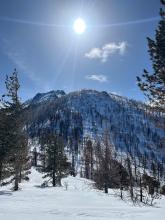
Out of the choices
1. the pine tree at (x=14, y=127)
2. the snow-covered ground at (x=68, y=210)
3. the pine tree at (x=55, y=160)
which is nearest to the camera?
the snow-covered ground at (x=68, y=210)

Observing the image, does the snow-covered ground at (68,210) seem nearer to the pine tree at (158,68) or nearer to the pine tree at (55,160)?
the pine tree at (158,68)

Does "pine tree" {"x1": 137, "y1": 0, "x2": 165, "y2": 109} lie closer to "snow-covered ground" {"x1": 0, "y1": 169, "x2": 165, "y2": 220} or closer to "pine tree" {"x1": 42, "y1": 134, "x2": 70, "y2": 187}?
"snow-covered ground" {"x1": 0, "y1": 169, "x2": 165, "y2": 220}

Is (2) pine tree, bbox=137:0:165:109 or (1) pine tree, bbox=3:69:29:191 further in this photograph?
(1) pine tree, bbox=3:69:29:191

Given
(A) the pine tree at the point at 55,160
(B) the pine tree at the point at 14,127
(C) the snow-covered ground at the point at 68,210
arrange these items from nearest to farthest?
(C) the snow-covered ground at the point at 68,210 → (B) the pine tree at the point at 14,127 → (A) the pine tree at the point at 55,160

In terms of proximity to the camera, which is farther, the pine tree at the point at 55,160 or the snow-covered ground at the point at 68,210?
the pine tree at the point at 55,160

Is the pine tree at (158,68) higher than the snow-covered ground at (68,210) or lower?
higher

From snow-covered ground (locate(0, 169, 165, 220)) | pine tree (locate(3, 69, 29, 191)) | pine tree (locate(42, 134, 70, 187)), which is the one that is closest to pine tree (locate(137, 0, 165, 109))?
snow-covered ground (locate(0, 169, 165, 220))

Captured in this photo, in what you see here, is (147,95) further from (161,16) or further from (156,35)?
(161,16)

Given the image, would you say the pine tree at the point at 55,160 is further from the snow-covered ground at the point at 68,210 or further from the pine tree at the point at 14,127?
the snow-covered ground at the point at 68,210

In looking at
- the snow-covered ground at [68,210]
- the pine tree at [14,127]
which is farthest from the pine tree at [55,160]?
the snow-covered ground at [68,210]

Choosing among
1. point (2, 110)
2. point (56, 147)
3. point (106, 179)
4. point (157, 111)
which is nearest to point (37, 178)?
point (56, 147)

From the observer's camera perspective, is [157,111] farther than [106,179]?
No

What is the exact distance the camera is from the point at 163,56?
58.5ft

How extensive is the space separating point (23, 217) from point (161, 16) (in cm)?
1396
